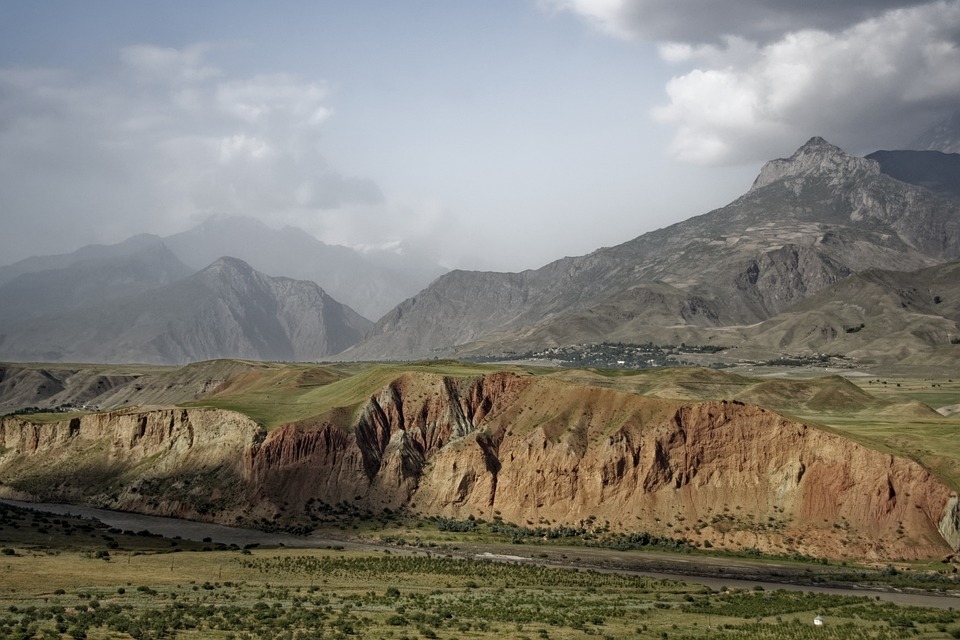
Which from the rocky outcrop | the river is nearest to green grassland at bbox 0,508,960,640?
the river

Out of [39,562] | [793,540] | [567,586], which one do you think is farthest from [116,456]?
[793,540]

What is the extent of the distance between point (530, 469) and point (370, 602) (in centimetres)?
4995

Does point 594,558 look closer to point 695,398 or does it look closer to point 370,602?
point 370,602

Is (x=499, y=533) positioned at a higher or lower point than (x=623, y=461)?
lower

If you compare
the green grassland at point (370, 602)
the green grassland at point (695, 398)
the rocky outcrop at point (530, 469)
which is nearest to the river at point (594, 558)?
the green grassland at point (370, 602)

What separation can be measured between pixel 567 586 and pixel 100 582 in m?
34.1

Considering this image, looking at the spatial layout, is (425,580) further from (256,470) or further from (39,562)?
(256,470)

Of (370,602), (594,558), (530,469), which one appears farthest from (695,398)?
(370,602)

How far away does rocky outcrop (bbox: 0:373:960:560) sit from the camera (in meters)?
91.9

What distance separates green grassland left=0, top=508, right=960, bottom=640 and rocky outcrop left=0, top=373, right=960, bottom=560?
21818 millimetres

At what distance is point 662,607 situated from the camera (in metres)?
63.2

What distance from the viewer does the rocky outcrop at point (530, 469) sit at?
91875 mm

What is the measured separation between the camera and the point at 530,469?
358 ft

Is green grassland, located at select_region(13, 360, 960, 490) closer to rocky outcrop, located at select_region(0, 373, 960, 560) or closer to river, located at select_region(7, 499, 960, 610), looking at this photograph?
rocky outcrop, located at select_region(0, 373, 960, 560)
